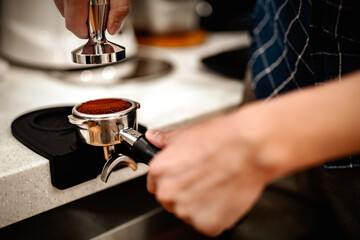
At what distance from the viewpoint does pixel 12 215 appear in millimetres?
507

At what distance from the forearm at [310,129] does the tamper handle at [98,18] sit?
280 millimetres

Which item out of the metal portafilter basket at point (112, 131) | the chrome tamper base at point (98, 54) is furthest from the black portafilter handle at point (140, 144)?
the chrome tamper base at point (98, 54)

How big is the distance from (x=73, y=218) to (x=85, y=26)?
35 centimetres

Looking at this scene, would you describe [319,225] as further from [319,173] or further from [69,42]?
[69,42]

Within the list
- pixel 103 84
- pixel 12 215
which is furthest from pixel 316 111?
pixel 103 84

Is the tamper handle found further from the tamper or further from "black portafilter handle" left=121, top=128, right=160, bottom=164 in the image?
"black portafilter handle" left=121, top=128, right=160, bottom=164

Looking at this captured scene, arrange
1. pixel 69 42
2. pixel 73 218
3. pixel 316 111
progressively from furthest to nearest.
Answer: pixel 69 42
pixel 73 218
pixel 316 111

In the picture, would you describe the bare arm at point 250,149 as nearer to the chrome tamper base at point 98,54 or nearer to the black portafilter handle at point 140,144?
the black portafilter handle at point 140,144

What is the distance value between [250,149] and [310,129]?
56mm

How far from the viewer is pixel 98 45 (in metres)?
0.50

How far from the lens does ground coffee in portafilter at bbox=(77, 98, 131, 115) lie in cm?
47

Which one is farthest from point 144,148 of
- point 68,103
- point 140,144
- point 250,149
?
point 68,103

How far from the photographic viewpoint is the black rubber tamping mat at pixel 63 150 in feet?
1.67

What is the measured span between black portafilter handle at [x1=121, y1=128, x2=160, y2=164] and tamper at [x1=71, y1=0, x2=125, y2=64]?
104 millimetres
